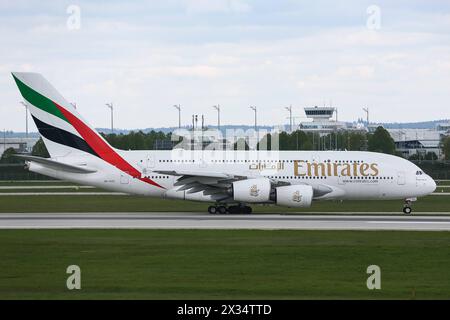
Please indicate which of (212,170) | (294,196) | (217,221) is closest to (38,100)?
(212,170)

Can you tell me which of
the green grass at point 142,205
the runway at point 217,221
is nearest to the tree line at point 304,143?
the green grass at point 142,205

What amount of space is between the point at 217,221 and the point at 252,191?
16.3 ft

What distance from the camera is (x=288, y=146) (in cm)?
14450

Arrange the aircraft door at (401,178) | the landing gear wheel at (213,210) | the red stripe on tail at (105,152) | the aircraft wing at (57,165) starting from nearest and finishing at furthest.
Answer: the aircraft wing at (57,165) < the red stripe on tail at (105,152) < the landing gear wheel at (213,210) < the aircraft door at (401,178)

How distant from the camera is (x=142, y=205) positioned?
61531 mm

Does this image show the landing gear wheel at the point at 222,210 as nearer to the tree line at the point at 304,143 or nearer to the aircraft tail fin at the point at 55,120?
the aircraft tail fin at the point at 55,120

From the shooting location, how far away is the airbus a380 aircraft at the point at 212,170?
50.0 meters

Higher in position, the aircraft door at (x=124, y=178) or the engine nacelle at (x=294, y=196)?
the aircraft door at (x=124, y=178)

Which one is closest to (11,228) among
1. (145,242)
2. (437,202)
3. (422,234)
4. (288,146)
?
(145,242)

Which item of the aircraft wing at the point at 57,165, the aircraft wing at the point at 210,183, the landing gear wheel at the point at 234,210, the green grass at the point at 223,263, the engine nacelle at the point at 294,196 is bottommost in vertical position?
the green grass at the point at 223,263

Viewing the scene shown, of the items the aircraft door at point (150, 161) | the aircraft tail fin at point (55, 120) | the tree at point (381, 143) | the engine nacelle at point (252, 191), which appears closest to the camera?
the engine nacelle at point (252, 191)

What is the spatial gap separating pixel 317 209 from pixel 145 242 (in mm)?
23470

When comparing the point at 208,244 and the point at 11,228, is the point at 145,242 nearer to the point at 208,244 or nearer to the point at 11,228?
the point at 208,244

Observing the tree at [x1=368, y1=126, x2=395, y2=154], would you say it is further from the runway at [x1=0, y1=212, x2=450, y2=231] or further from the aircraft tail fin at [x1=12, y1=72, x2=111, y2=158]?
the aircraft tail fin at [x1=12, y1=72, x2=111, y2=158]
